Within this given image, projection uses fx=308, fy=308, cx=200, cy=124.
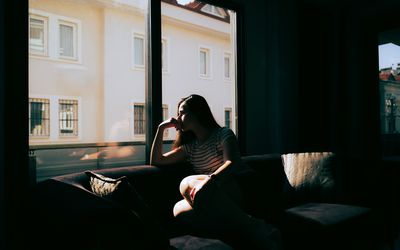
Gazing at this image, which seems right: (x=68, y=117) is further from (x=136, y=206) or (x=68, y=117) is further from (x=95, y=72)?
(x=136, y=206)

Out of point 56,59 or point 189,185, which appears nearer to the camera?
point 189,185

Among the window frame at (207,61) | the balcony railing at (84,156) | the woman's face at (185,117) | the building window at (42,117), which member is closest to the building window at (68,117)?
the building window at (42,117)

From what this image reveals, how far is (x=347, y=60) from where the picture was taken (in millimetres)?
4082

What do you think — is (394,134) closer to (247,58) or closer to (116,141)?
(247,58)

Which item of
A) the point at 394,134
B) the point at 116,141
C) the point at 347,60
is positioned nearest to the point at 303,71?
the point at 347,60

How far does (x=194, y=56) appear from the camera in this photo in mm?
12000

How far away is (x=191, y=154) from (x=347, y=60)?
306cm

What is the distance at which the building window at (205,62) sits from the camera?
12.5m

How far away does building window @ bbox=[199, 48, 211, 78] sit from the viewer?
41.1ft

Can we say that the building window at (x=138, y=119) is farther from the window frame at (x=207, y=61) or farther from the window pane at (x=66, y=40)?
the window pane at (x=66, y=40)

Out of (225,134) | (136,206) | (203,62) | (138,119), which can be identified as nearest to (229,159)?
(225,134)

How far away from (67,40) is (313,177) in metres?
10.8

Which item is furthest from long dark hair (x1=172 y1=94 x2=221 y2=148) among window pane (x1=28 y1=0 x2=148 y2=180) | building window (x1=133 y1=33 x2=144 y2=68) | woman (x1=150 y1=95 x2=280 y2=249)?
building window (x1=133 y1=33 x2=144 y2=68)

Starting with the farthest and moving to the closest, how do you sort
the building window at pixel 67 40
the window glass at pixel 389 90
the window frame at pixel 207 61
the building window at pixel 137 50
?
the window frame at pixel 207 61 → the building window at pixel 137 50 → the building window at pixel 67 40 → the window glass at pixel 389 90
